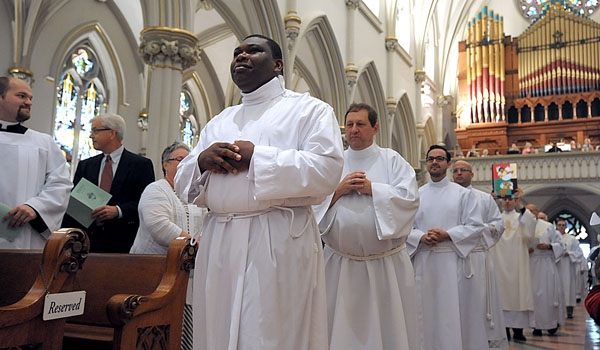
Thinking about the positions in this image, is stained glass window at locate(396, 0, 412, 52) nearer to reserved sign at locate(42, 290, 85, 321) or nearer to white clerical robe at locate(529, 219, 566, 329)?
white clerical robe at locate(529, 219, 566, 329)

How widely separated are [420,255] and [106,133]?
2.56 meters

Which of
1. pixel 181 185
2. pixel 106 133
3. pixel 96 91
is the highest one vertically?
pixel 96 91

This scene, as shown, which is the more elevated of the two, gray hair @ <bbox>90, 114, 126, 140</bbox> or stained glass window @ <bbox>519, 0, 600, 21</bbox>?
stained glass window @ <bbox>519, 0, 600, 21</bbox>

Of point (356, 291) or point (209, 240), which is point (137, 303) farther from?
point (356, 291)

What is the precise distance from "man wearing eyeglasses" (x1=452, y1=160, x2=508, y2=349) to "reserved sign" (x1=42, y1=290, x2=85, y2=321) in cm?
347

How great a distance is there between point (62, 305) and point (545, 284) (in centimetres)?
788

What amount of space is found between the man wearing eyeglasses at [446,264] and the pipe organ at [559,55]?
19317 mm

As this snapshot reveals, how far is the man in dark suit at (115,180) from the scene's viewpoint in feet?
13.8

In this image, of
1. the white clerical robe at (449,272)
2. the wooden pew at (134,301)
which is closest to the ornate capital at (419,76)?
the white clerical robe at (449,272)

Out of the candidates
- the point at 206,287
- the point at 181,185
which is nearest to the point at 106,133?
the point at 181,185

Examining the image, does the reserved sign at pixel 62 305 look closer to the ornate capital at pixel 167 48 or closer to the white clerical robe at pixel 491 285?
the white clerical robe at pixel 491 285

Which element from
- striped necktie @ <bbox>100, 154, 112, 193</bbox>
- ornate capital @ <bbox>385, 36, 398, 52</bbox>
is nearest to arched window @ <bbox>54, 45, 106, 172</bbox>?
ornate capital @ <bbox>385, 36, 398, 52</bbox>

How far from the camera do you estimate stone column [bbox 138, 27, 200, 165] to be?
7953mm

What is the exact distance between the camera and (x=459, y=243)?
4609 mm
